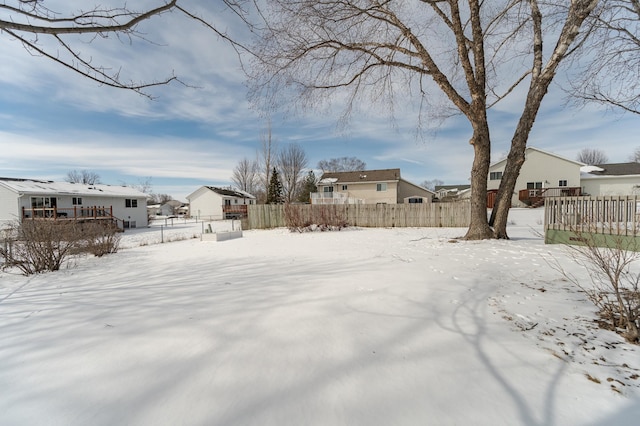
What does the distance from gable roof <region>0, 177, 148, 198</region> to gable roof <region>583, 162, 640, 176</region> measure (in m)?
46.8

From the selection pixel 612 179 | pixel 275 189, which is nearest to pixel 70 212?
Answer: pixel 275 189

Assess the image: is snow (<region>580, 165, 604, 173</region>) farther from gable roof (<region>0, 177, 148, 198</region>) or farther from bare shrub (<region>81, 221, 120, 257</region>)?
gable roof (<region>0, 177, 148, 198</region>)

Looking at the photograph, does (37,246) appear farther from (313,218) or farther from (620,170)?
(620,170)

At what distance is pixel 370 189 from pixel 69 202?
27827 mm

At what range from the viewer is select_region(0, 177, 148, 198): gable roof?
18.7 meters

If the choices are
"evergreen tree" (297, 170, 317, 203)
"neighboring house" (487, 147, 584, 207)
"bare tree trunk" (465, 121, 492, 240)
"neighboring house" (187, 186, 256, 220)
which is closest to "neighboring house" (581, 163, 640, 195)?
"neighboring house" (487, 147, 584, 207)

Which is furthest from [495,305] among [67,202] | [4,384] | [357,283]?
[67,202]

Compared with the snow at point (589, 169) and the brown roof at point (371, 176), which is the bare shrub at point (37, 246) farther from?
the snow at point (589, 169)

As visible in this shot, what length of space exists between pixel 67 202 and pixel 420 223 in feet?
87.4

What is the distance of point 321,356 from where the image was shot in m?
2.13

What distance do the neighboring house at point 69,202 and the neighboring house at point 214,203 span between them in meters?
11.5

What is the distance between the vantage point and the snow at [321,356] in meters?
1.57

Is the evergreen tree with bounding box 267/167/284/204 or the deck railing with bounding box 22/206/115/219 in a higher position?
the evergreen tree with bounding box 267/167/284/204

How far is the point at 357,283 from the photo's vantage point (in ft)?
13.1
